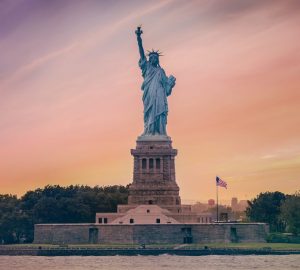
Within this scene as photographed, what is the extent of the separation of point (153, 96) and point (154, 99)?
429 millimetres

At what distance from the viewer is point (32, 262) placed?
82.1m

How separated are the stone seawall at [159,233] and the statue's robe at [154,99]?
17.3 m

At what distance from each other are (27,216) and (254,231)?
104 feet

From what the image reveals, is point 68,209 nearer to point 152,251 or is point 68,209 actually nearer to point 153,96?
point 153,96

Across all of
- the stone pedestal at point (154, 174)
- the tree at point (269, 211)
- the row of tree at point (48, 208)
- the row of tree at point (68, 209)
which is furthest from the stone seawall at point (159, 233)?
the tree at point (269, 211)

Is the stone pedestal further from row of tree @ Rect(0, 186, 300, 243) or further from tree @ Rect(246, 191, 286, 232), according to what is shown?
tree @ Rect(246, 191, 286, 232)

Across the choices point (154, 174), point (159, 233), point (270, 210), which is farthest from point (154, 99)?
point (270, 210)

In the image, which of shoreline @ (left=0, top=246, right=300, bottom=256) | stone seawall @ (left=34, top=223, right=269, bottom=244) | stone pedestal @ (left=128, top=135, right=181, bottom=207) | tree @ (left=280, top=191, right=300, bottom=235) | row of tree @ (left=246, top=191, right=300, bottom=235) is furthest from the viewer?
row of tree @ (left=246, top=191, right=300, bottom=235)

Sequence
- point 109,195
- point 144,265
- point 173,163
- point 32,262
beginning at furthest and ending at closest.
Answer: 1. point 109,195
2. point 173,163
3. point 32,262
4. point 144,265

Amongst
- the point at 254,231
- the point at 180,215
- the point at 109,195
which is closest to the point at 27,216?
the point at 109,195

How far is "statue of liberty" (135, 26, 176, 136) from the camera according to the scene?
355 feet

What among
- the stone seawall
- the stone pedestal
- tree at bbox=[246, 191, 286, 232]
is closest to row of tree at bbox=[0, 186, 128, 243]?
the stone pedestal

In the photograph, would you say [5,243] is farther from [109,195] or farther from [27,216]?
[109,195]

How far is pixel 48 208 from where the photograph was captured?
111 meters
